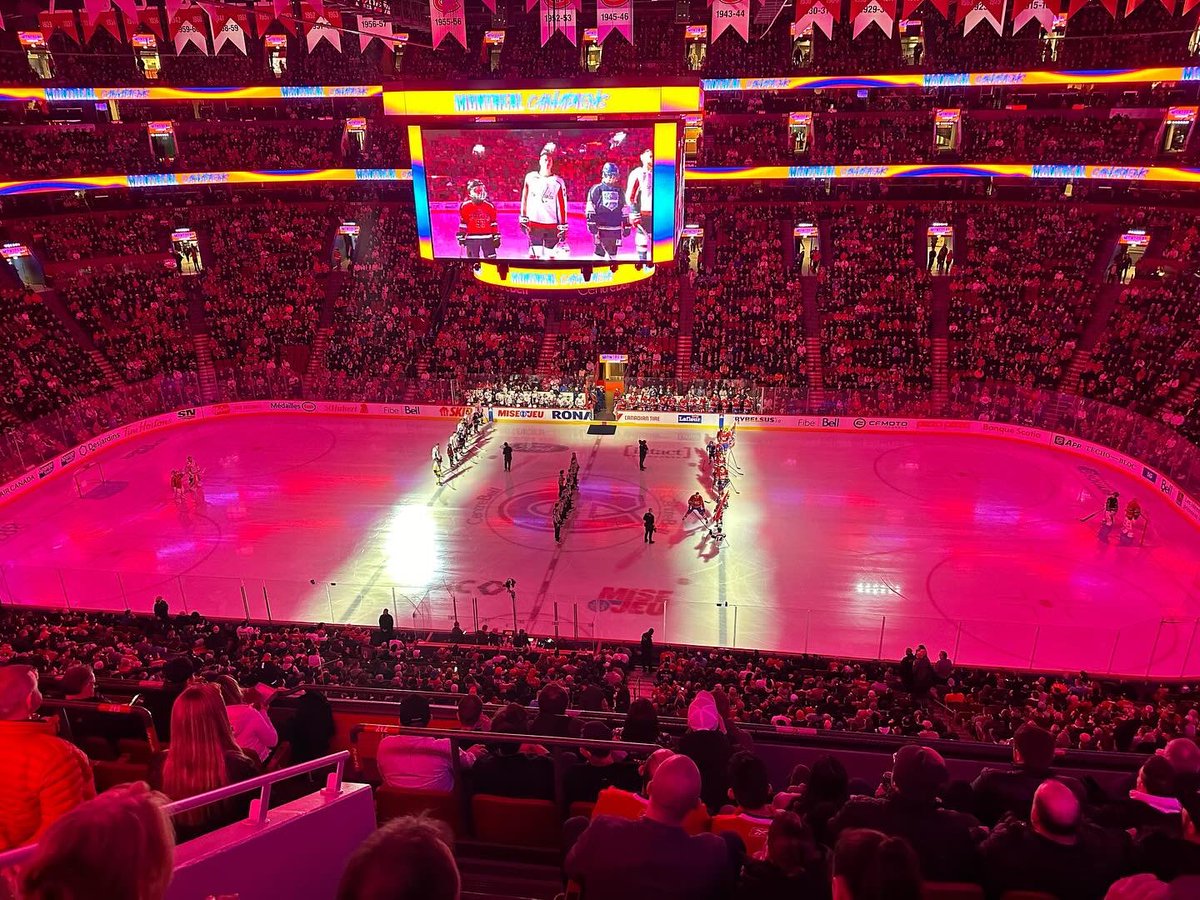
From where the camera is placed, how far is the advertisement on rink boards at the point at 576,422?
26438 millimetres

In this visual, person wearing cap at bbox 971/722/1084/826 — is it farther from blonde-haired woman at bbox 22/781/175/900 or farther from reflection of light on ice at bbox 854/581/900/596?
reflection of light on ice at bbox 854/581/900/596

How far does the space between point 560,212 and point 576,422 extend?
8.91 metres

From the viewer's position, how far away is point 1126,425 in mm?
25875

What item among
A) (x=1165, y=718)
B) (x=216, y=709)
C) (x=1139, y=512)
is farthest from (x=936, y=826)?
(x=1139, y=512)

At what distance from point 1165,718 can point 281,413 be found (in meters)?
29.9

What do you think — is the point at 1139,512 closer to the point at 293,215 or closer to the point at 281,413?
the point at 281,413

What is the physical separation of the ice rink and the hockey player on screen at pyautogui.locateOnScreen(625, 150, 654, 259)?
7462mm

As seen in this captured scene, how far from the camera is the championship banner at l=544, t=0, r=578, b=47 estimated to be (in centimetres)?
3189

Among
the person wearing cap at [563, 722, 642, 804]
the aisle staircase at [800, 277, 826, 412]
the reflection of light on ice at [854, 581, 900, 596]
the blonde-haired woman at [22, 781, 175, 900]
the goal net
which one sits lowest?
the reflection of light on ice at [854, 581, 900, 596]

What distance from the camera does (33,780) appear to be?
3.61 metres

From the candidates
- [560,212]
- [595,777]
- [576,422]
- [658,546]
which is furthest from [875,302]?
[595,777]

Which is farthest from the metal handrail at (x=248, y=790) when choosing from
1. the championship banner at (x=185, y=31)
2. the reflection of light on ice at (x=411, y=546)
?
the championship banner at (x=185, y=31)

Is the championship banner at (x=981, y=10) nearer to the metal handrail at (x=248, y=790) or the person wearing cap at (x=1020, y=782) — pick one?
the person wearing cap at (x=1020, y=782)

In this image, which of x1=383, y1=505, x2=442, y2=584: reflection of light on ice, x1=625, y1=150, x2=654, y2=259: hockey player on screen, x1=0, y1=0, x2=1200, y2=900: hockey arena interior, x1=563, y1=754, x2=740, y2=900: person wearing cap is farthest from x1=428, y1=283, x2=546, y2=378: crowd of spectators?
x1=563, y1=754, x2=740, y2=900: person wearing cap
